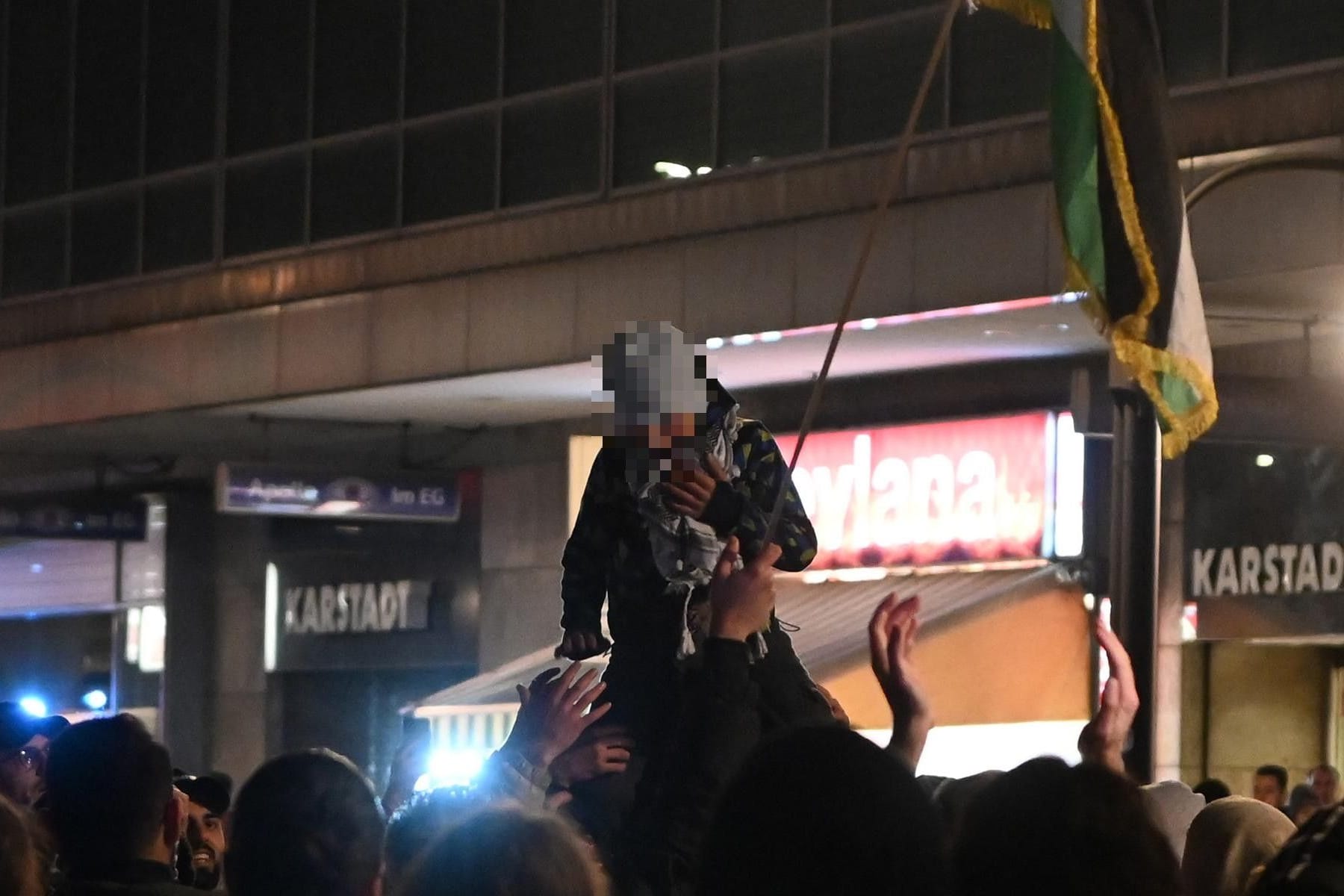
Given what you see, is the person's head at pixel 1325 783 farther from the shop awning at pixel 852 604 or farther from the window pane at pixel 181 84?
the window pane at pixel 181 84

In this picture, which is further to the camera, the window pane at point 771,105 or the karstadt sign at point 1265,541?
the window pane at point 771,105

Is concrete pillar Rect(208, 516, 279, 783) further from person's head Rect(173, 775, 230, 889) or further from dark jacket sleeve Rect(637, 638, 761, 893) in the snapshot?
dark jacket sleeve Rect(637, 638, 761, 893)

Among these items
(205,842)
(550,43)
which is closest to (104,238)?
(550,43)

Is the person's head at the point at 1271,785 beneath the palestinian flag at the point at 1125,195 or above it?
beneath

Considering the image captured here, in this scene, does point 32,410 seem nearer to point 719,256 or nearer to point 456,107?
point 456,107

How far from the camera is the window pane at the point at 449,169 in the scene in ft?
61.0

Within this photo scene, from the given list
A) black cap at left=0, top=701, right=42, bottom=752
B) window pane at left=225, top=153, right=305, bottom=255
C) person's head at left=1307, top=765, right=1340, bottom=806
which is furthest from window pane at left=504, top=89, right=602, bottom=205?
black cap at left=0, top=701, right=42, bottom=752

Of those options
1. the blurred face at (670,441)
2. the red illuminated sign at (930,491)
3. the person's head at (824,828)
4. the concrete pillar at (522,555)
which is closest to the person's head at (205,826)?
the blurred face at (670,441)

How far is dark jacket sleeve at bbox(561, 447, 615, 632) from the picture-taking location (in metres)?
5.42

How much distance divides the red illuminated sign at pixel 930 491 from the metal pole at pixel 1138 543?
20.1 feet

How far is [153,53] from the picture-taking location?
21.8 m

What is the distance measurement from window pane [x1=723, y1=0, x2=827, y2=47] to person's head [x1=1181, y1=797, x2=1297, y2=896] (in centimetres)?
1147

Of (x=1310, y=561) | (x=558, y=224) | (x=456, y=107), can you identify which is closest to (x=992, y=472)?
A: (x=1310, y=561)

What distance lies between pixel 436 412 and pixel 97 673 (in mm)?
7459
